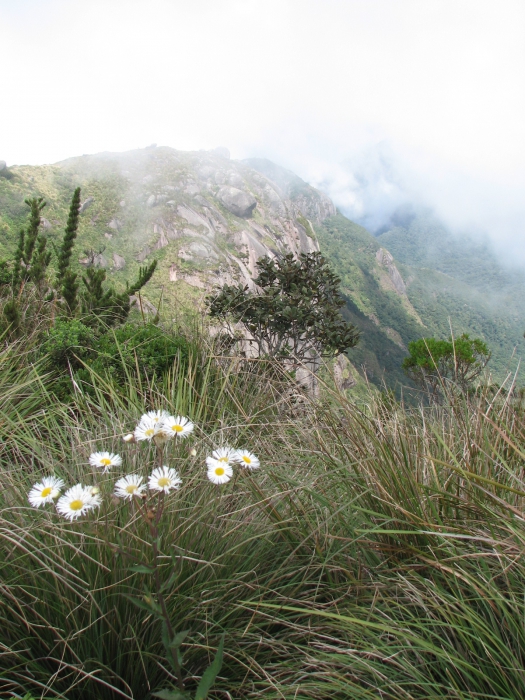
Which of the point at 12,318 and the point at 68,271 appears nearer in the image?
the point at 12,318

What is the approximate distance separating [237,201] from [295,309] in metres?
67.7

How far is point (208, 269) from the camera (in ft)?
131

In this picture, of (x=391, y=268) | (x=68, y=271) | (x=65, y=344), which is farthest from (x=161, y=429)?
(x=391, y=268)

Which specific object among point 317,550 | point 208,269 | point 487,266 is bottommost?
point 487,266

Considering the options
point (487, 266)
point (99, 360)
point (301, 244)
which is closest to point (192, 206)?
point (301, 244)

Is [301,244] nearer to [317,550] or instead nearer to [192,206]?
[192,206]

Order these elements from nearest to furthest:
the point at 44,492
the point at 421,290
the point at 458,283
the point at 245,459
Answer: the point at 44,492, the point at 245,459, the point at 458,283, the point at 421,290

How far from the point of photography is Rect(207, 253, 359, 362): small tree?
6285mm

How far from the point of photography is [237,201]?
69.1 metres

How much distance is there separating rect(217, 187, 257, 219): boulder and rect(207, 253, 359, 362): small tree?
6530 centimetres

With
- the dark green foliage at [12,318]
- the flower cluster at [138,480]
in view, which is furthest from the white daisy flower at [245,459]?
the dark green foliage at [12,318]

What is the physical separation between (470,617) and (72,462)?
A: 5.13ft

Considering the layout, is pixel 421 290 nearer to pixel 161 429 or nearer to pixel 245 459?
pixel 245 459

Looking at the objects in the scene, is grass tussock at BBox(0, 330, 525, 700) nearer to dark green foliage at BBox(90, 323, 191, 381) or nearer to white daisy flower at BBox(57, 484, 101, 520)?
white daisy flower at BBox(57, 484, 101, 520)
